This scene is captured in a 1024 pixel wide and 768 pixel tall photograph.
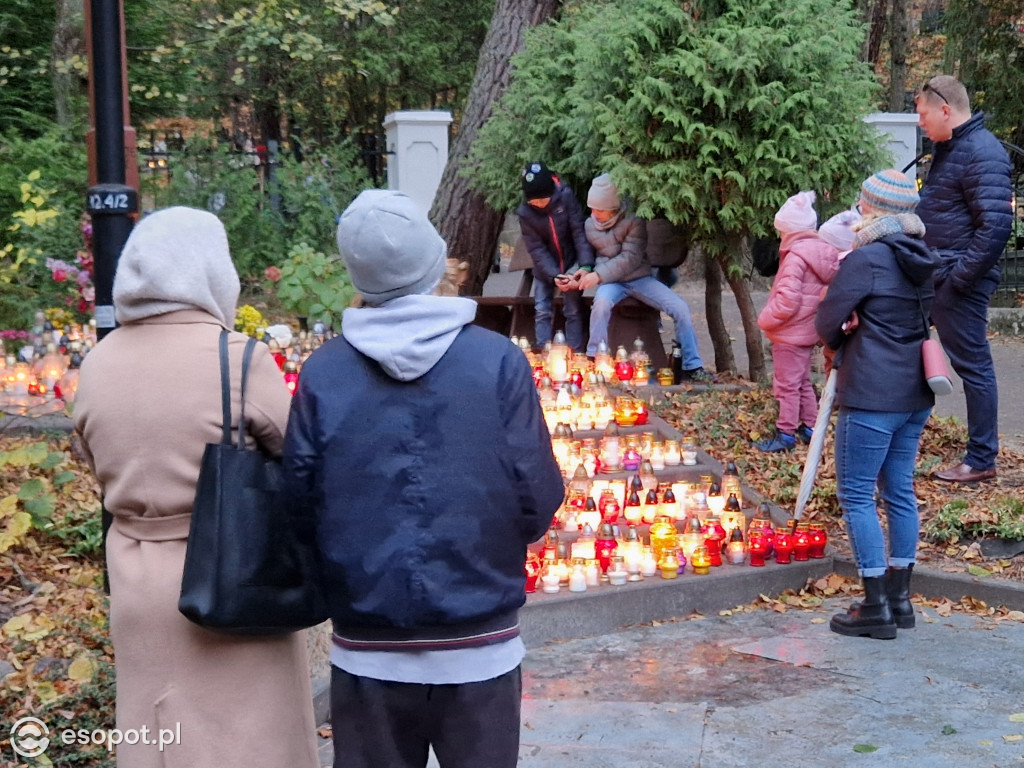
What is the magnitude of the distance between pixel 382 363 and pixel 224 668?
33.7 inches

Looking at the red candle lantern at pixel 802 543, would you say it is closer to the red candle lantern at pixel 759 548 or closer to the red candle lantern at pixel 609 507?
the red candle lantern at pixel 759 548

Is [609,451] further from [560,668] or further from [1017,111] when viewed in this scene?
[1017,111]

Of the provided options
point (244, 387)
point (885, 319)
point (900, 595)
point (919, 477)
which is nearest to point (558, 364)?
point (919, 477)

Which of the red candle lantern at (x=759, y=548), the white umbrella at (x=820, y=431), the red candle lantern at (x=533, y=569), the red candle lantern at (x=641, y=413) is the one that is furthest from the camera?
the red candle lantern at (x=641, y=413)

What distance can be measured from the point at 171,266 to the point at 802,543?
13.9ft

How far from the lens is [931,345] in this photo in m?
5.11

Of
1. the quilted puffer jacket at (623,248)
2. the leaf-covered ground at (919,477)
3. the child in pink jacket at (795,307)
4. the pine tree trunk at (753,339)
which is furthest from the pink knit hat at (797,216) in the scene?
the pine tree trunk at (753,339)

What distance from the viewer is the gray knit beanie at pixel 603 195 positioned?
363 inches

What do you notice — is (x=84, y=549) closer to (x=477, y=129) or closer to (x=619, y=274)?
(x=619, y=274)

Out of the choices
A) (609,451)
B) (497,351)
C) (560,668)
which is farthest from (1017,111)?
(497,351)

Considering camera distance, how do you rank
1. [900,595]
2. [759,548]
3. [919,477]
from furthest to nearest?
1. [919,477]
2. [759,548]
3. [900,595]

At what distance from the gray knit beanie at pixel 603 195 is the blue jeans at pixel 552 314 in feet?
2.58

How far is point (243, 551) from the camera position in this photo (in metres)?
2.71

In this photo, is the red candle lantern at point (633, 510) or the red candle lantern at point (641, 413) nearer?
the red candle lantern at point (633, 510)
